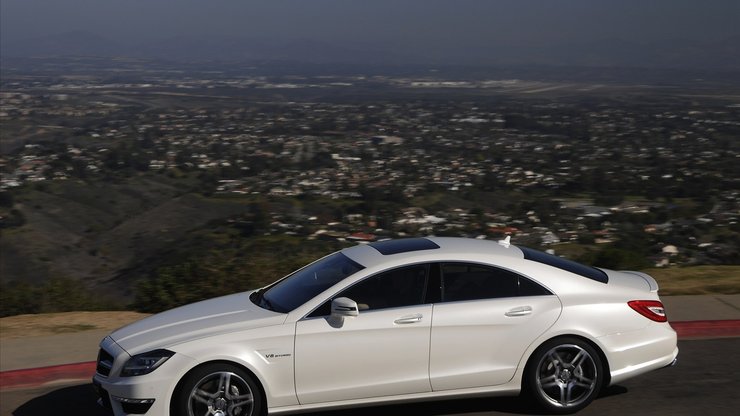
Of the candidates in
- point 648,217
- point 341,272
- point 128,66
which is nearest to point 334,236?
point 648,217

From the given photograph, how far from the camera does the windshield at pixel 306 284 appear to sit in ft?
20.6

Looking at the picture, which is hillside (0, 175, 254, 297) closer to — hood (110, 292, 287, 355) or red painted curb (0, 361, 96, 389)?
red painted curb (0, 361, 96, 389)

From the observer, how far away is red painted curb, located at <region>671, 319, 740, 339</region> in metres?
8.84

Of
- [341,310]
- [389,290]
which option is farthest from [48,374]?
[389,290]

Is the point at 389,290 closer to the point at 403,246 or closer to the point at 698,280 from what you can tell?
the point at 403,246

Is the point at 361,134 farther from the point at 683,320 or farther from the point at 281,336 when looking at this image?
the point at 281,336

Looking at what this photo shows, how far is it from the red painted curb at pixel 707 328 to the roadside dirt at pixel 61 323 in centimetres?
630

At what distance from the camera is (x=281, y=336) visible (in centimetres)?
595

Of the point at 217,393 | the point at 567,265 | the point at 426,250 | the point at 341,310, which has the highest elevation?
the point at 426,250

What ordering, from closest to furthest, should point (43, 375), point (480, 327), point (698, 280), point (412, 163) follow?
point (480, 327), point (43, 375), point (698, 280), point (412, 163)

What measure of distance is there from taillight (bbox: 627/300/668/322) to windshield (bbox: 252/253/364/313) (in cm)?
202

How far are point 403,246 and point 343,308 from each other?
104 centimetres

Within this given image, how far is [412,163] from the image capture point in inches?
1569

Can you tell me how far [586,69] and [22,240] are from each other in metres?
54.0
